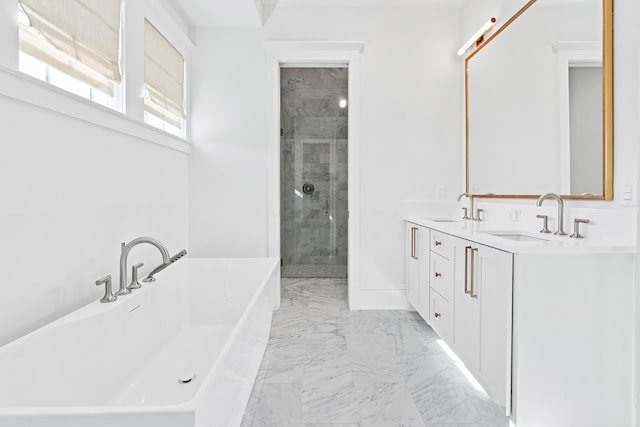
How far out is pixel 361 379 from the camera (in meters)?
2.05

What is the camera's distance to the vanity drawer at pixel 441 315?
2205mm

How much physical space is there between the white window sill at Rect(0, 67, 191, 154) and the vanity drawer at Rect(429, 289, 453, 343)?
220cm

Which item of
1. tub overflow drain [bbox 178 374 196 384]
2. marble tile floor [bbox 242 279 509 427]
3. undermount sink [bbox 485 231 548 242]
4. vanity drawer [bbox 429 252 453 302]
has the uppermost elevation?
undermount sink [bbox 485 231 548 242]

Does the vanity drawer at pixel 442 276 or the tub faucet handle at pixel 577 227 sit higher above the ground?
the tub faucet handle at pixel 577 227

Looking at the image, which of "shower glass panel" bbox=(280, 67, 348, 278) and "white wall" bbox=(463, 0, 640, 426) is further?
"shower glass panel" bbox=(280, 67, 348, 278)

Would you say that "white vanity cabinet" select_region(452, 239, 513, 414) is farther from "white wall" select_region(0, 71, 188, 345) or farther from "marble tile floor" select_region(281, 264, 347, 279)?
"marble tile floor" select_region(281, 264, 347, 279)

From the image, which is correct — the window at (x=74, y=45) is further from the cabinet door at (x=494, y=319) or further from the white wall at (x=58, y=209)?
the cabinet door at (x=494, y=319)

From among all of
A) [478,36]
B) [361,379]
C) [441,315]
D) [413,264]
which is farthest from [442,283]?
[478,36]

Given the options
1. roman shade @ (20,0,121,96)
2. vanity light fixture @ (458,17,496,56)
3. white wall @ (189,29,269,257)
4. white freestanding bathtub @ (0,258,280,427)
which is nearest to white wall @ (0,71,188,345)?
white freestanding bathtub @ (0,258,280,427)

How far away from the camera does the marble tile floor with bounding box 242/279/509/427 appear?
1.71 m

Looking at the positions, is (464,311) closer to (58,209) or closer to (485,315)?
(485,315)

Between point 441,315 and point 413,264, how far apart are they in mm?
720

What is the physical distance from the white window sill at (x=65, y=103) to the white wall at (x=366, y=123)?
95 centimetres

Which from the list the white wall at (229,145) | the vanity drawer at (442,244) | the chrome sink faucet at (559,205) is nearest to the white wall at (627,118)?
the chrome sink faucet at (559,205)
